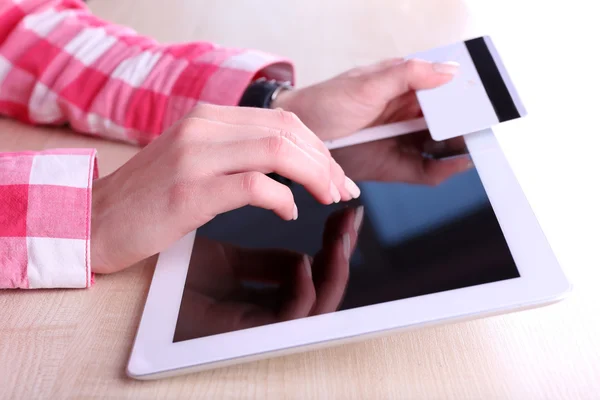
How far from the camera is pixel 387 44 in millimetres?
817

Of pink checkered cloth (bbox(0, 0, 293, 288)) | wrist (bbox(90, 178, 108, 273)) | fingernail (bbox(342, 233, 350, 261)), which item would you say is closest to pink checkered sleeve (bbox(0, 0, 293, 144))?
pink checkered cloth (bbox(0, 0, 293, 288))

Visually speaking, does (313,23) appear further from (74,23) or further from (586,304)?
(586,304)

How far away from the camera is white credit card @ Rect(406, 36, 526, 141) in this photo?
0.56m

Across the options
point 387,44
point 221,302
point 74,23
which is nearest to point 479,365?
point 221,302

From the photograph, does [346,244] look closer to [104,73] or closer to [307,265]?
[307,265]

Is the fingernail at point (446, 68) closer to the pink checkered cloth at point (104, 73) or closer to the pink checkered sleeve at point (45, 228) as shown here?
the pink checkered cloth at point (104, 73)

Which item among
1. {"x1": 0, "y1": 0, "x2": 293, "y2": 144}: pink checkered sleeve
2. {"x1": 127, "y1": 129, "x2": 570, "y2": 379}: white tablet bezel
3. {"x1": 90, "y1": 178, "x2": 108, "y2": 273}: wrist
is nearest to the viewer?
{"x1": 127, "y1": 129, "x2": 570, "y2": 379}: white tablet bezel

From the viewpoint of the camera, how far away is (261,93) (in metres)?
0.71

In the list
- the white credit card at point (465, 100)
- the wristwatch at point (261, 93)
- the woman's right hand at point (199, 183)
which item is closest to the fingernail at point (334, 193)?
the woman's right hand at point (199, 183)

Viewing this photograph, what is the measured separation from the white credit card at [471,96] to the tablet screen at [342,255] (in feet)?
0.22

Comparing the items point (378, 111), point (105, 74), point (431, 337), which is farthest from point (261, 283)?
point (105, 74)

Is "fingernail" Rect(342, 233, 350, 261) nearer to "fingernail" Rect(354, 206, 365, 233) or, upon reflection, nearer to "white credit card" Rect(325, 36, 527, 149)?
"fingernail" Rect(354, 206, 365, 233)

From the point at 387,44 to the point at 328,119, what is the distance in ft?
0.76

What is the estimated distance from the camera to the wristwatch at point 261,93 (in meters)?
0.70
